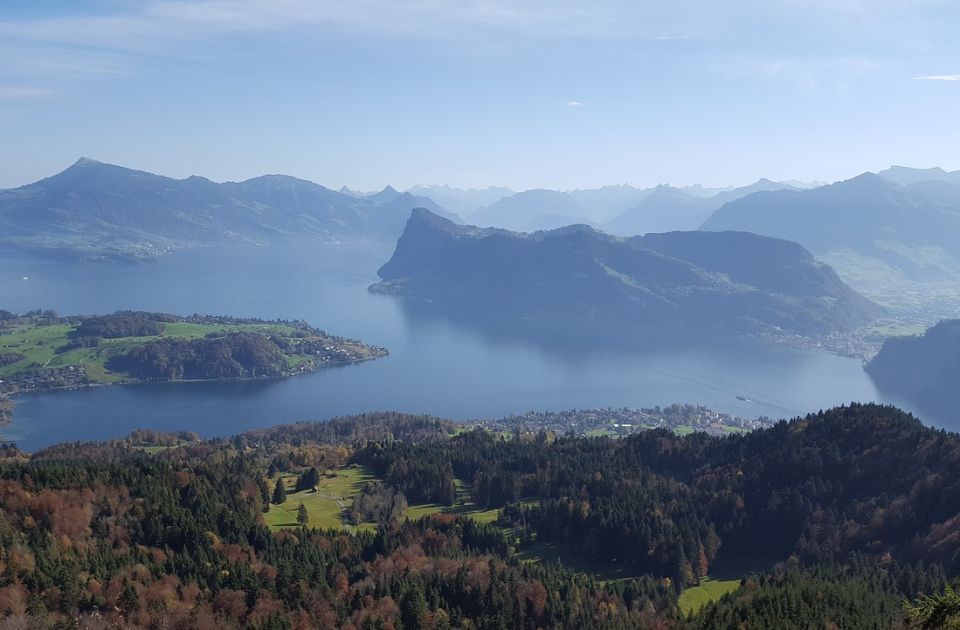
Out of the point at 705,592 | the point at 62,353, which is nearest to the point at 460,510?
the point at 705,592

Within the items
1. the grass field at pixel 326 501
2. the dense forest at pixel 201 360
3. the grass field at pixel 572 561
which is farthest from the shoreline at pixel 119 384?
the grass field at pixel 572 561

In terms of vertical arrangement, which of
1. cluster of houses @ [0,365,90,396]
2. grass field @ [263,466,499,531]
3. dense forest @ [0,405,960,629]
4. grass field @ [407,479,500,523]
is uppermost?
dense forest @ [0,405,960,629]

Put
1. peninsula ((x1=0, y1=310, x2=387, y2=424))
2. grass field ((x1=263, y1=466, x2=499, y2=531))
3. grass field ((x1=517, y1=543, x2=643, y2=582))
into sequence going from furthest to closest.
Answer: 1. peninsula ((x1=0, y1=310, x2=387, y2=424))
2. grass field ((x1=263, y1=466, x2=499, y2=531))
3. grass field ((x1=517, y1=543, x2=643, y2=582))

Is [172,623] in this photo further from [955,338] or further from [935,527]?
[955,338]

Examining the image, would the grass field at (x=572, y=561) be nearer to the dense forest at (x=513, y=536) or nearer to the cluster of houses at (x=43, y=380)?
the dense forest at (x=513, y=536)

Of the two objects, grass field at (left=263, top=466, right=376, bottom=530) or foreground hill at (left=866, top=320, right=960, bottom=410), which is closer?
grass field at (left=263, top=466, right=376, bottom=530)

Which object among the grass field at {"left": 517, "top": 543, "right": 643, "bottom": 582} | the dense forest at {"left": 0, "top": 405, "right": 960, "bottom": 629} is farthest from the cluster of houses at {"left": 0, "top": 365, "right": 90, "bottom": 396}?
the grass field at {"left": 517, "top": 543, "right": 643, "bottom": 582}

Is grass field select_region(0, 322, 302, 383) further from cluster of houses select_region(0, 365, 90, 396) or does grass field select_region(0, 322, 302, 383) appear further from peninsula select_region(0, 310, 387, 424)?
cluster of houses select_region(0, 365, 90, 396)

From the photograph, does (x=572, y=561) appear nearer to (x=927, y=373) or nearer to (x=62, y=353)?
(x=927, y=373)
